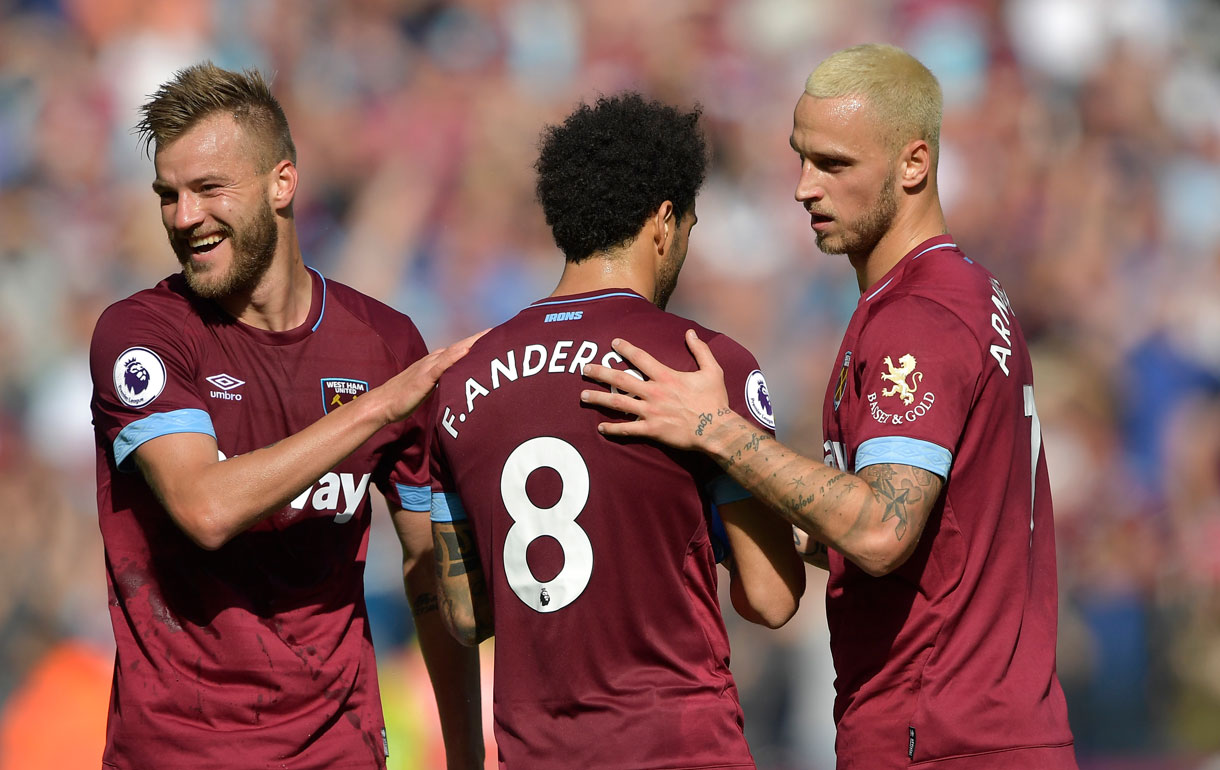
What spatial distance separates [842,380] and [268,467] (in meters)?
1.46

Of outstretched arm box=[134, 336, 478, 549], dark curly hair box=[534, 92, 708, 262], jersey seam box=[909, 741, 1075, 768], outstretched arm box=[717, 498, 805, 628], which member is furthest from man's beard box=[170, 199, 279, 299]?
jersey seam box=[909, 741, 1075, 768]

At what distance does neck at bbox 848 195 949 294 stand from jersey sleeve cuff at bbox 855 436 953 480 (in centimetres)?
68

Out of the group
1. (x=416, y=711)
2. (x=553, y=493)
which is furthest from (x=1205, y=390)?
(x=553, y=493)

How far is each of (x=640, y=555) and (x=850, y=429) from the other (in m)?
0.62

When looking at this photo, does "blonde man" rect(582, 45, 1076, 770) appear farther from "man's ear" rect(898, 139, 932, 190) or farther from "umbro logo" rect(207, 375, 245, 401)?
"umbro logo" rect(207, 375, 245, 401)

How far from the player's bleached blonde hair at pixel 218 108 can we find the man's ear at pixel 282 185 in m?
0.02

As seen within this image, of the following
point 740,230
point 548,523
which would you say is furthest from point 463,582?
point 740,230

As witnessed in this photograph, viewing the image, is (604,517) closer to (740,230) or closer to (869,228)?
(869,228)

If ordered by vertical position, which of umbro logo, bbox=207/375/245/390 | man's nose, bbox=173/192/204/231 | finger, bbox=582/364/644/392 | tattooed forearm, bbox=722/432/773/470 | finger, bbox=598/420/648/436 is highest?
man's nose, bbox=173/192/204/231

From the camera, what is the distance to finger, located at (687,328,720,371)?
300 cm

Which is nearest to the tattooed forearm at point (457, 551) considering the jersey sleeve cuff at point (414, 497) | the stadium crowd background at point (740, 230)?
the jersey sleeve cuff at point (414, 497)

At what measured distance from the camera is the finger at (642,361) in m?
2.94

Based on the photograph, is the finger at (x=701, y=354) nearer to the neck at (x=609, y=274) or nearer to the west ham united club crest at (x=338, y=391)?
the neck at (x=609, y=274)

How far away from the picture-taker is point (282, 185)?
370 centimetres
